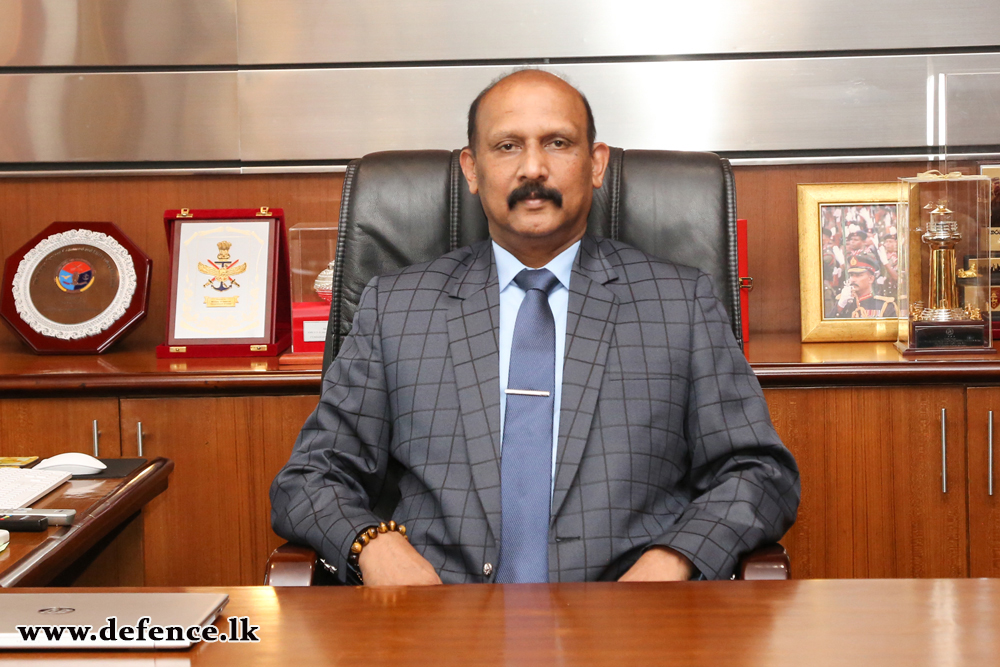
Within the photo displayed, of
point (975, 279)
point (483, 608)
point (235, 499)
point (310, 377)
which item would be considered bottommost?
point (235, 499)

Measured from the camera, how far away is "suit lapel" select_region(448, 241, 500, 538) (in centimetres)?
156

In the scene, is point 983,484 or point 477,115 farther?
point 983,484

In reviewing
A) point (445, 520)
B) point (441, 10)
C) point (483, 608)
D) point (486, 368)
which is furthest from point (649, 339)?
point (441, 10)

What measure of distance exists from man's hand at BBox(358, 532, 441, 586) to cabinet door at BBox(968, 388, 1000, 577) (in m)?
1.35

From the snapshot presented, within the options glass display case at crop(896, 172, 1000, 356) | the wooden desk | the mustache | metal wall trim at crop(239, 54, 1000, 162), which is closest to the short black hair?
the mustache

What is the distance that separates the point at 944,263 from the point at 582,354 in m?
1.17

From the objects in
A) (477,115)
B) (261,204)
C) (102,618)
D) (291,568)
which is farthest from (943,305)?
(102,618)

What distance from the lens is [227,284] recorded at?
253cm

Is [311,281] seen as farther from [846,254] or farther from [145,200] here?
[846,254]

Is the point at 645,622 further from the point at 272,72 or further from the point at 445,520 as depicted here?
the point at 272,72

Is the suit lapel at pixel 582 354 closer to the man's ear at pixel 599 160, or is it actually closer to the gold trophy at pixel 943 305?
the man's ear at pixel 599 160

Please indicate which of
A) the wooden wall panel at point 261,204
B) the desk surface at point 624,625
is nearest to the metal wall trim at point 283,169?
the wooden wall panel at point 261,204

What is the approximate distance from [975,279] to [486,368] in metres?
1.39

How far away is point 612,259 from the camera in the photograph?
1760 millimetres
